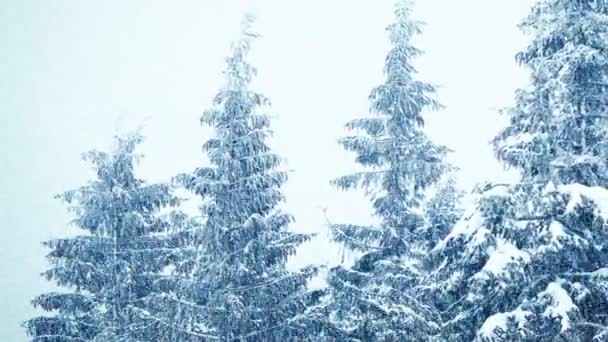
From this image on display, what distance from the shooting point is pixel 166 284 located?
1566cm

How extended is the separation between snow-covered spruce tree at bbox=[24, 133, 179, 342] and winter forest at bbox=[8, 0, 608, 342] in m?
0.04

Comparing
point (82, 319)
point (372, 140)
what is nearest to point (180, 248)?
point (82, 319)

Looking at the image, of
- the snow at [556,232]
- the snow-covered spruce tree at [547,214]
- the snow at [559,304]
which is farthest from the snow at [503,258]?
the snow at [559,304]

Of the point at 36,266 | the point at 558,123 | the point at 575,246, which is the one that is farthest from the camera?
the point at 36,266

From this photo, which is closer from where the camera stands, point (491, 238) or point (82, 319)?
point (491, 238)

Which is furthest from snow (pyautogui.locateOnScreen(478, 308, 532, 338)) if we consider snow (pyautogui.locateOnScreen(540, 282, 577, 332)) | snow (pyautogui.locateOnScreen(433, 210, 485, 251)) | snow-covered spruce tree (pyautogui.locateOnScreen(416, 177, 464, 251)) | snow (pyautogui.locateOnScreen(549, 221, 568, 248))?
snow-covered spruce tree (pyautogui.locateOnScreen(416, 177, 464, 251))

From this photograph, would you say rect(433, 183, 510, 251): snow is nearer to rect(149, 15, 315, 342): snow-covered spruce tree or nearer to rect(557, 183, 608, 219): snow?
rect(557, 183, 608, 219): snow

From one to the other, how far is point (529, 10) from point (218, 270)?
8.39m

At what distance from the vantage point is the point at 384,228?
47.6 ft

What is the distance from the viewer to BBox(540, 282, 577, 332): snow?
8645 millimetres

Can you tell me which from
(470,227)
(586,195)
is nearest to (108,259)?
(470,227)

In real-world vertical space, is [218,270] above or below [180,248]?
below

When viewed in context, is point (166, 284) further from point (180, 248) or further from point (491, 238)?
point (491, 238)

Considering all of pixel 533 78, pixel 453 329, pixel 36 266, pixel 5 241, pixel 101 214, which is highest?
pixel 5 241
